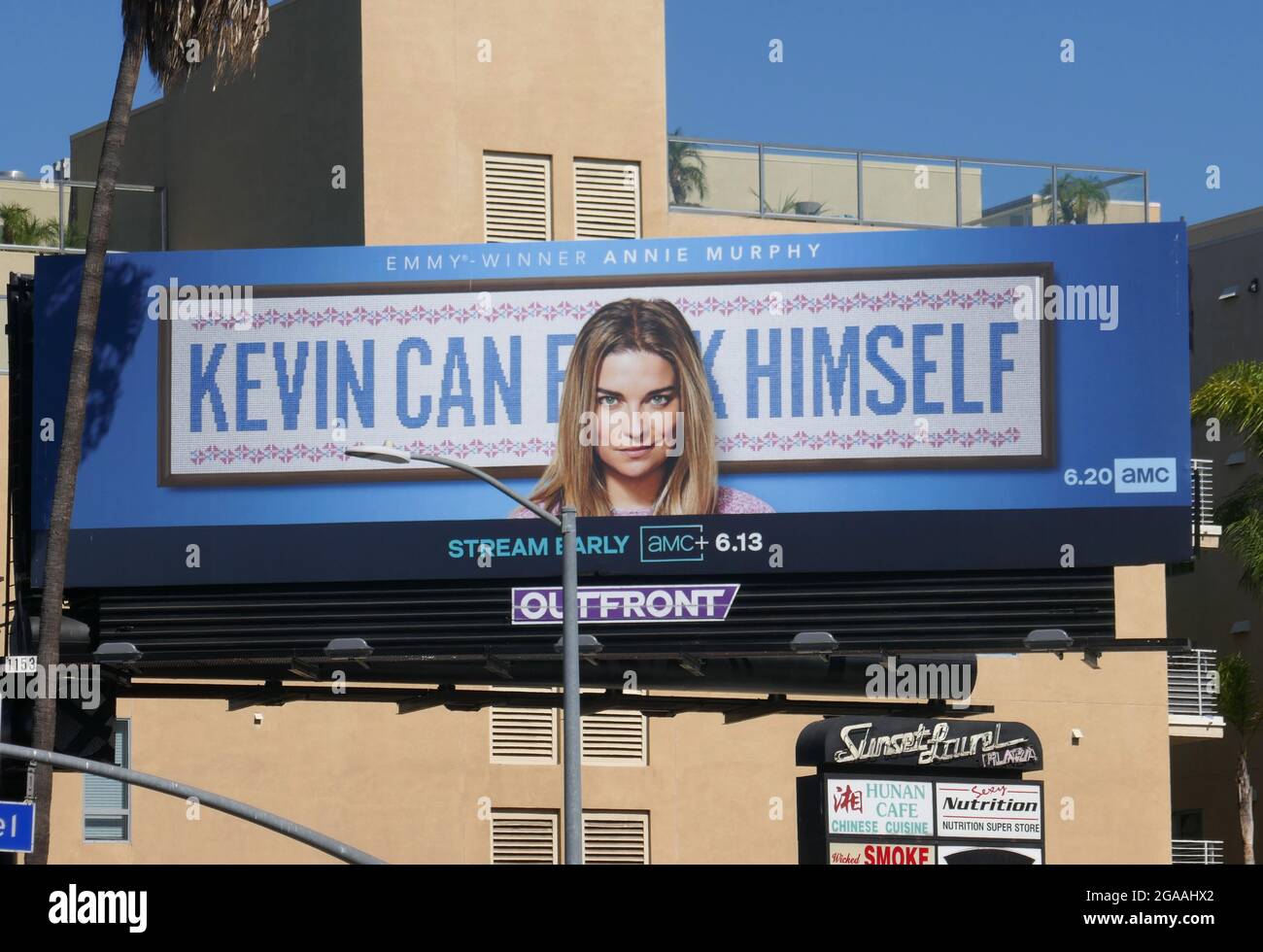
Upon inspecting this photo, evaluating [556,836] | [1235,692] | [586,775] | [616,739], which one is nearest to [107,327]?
[586,775]

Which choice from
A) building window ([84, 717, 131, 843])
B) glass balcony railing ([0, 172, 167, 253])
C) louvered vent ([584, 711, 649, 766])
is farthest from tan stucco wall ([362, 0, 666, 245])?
building window ([84, 717, 131, 843])

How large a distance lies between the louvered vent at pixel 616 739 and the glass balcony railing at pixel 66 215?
45.8 ft

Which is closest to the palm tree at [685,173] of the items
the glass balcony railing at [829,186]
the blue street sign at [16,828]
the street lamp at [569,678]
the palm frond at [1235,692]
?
the glass balcony railing at [829,186]

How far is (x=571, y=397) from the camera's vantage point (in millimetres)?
29203

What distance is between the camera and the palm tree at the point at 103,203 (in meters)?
27.9

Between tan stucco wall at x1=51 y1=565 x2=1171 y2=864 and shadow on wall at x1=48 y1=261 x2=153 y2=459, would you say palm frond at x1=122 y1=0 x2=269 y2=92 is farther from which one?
tan stucco wall at x1=51 y1=565 x2=1171 y2=864

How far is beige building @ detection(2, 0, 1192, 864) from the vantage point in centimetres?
3725

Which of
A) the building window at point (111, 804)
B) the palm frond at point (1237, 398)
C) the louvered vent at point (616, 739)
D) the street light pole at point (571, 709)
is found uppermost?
the palm frond at point (1237, 398)

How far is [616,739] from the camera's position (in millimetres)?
39281

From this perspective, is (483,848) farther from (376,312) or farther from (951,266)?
(951,266)

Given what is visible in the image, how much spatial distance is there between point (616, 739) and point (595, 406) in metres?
11.7

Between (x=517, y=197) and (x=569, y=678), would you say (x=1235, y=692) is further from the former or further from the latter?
(x=569, y=678)

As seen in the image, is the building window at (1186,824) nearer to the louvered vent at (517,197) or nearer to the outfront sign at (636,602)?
the louvered vent at (517,197)
